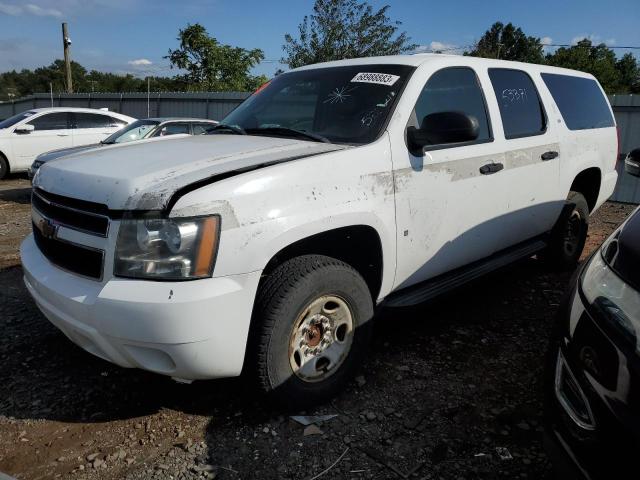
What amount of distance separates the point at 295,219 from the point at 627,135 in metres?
10.3

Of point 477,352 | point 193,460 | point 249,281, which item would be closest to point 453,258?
point 477,352

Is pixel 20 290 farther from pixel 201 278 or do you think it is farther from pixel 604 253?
pixel 604 253

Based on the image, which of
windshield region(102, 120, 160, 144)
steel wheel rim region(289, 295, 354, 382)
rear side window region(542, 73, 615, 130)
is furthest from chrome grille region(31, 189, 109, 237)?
windshield region(102, 120, 160, 144)

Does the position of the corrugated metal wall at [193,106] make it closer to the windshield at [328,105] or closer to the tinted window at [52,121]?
the tinted window at [52,121]

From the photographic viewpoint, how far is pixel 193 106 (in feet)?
59.9

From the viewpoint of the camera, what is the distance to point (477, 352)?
353 centimetres

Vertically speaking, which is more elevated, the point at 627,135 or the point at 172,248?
the point at 627,135

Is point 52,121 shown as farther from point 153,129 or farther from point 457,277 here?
point 457,277

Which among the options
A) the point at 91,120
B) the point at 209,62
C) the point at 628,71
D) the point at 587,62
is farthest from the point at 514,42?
the point at 91,120

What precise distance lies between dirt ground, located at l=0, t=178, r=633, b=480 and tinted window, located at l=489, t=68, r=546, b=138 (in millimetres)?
1539

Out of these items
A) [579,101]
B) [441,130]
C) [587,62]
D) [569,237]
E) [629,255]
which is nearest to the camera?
[629,255]

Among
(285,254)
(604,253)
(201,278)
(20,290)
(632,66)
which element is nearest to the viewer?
(604,253)

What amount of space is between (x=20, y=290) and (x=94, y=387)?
2.02 meters

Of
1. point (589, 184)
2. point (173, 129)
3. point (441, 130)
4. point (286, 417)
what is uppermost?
point (441, 130)
